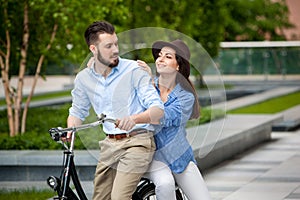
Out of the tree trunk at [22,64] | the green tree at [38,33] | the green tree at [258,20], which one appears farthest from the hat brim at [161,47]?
the green tree at [258,20]

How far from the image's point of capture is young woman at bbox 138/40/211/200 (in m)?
7.05

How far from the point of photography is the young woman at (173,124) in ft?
23.1

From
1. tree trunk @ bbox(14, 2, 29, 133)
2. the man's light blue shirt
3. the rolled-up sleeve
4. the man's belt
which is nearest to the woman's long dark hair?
the man's light blue shirt

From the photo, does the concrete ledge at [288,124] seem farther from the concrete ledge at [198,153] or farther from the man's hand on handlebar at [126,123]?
the man's hand on handlebar at [126,123]

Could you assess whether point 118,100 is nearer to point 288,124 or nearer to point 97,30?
point 97,30

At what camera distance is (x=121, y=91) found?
22.5 feet

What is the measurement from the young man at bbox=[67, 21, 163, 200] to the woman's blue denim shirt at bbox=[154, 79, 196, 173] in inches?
3.7

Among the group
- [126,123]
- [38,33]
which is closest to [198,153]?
[126,123]

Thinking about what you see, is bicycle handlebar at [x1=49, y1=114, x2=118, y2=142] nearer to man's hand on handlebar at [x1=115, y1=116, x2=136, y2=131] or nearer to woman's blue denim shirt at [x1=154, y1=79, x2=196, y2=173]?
man's hand on handlebar at [x1=115, y1=116, x2=136, y2=131]

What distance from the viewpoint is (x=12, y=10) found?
15914 mm

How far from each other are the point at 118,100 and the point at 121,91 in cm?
6

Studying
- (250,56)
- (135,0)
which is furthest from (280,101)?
(250,56)

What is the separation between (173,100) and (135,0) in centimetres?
1639

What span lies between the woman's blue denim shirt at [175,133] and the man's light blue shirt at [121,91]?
0.14 metres
